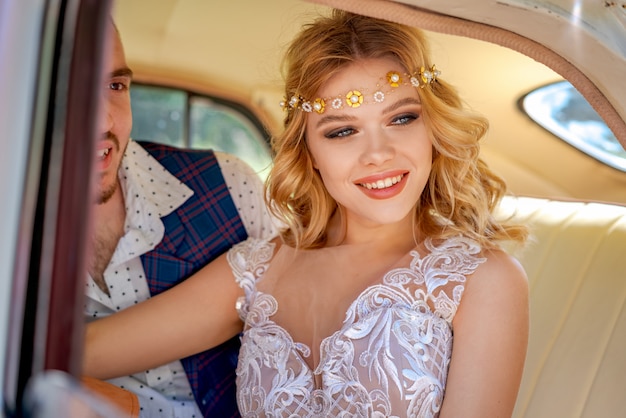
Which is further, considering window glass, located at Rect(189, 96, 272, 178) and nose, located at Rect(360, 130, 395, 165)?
window glass, located at Rect(189, 96, 272, 178)

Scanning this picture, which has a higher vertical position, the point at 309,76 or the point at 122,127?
the point at 309,76

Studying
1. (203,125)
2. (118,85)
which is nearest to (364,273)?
(118,85)

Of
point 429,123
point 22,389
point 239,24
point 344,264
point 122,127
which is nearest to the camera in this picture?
point 22,389

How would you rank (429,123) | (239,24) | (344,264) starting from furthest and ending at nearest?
(239,24), (344,264), (429,123)

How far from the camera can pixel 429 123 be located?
2.16m

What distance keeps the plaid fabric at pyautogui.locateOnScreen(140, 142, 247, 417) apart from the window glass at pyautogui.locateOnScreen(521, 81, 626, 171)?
1.40 m

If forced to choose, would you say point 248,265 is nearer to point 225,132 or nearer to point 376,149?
point 376,149

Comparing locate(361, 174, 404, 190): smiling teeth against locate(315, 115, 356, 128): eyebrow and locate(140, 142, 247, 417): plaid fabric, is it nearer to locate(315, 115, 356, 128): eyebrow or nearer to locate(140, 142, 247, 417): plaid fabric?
locate(315, 115, 356, 128): eyebrow

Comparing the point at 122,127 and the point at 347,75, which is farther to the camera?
the point at 122,127

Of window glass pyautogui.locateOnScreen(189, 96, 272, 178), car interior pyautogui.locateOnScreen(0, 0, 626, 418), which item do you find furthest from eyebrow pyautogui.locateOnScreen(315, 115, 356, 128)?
window glass pyautogui.locateOnScreen(189, 96, 272, 178)

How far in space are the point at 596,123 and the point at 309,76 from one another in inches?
62.5

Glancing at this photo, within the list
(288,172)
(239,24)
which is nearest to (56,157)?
(288,172)

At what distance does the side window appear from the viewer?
368cm

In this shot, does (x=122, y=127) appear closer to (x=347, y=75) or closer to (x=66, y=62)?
(x=347, y=75)
